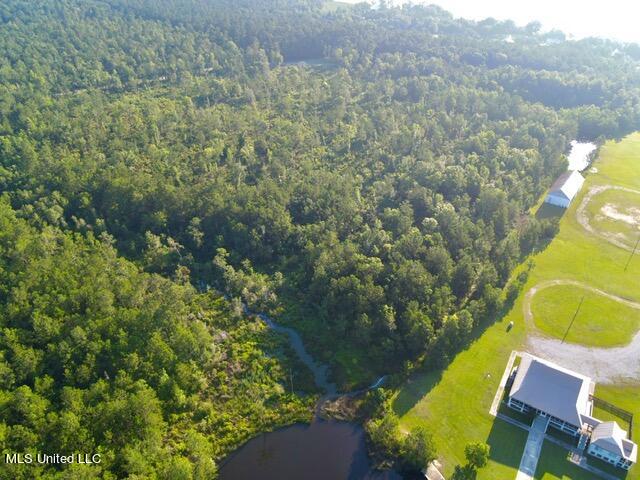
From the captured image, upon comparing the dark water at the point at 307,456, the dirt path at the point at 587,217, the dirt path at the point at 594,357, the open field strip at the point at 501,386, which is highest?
the dirt path at the point at 587,217

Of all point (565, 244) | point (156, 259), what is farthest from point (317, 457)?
point (565, 244)

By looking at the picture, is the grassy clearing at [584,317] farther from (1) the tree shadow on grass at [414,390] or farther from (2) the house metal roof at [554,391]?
(1) the tree shadow on grass at [414,390]

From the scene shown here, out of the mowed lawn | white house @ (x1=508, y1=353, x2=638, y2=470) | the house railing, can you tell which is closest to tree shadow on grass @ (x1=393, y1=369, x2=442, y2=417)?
the mowed lawn

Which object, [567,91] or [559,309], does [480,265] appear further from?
[567,91]

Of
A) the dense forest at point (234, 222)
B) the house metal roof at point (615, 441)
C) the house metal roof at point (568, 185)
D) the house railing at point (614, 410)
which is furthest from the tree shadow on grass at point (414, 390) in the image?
the house metal roof at point (568, 185)

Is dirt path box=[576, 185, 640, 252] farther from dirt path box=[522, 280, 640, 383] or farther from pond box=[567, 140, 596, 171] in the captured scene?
dirt path box=[522, 280, 640, 383]

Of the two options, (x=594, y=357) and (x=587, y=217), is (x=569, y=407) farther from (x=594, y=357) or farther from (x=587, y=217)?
(x=587, y=217)

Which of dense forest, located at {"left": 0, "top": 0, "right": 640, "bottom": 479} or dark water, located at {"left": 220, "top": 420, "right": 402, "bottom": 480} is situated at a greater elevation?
dense forest, located at {"left": 0, "top": 0, "right": 640, "bottom": 479}
